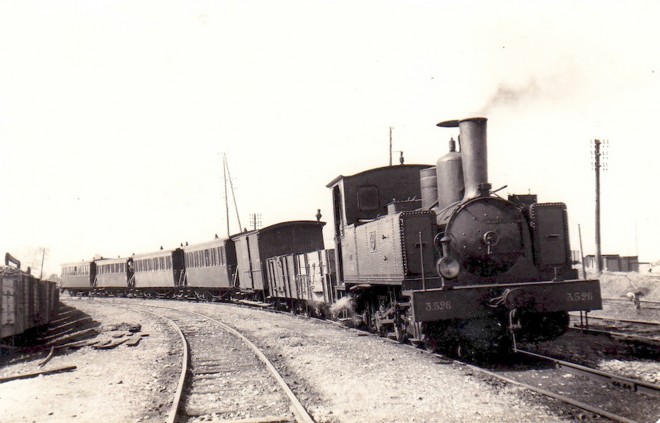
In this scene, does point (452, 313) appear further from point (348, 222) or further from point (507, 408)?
point (348, 222)

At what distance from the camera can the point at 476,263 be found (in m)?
7.49

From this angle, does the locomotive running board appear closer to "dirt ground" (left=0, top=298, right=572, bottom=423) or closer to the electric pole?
"dirt ground" (left=0, top=298, right=572, bottom=423)

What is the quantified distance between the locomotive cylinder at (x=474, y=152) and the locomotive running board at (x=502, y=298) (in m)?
1.25

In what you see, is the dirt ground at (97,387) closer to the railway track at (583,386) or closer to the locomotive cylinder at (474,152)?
the railway track at (583,386)

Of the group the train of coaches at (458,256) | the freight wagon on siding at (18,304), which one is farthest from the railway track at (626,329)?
the freight wagon on siding at (18,304)

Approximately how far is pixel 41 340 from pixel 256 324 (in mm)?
4591

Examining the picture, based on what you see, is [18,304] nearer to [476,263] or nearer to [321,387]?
[321,387]

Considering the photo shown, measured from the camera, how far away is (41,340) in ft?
40.5

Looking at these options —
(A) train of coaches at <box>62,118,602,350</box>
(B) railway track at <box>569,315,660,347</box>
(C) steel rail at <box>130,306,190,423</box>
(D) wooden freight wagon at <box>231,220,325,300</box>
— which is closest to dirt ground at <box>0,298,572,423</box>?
(C) steel rail at <box>130,306,190,423</box>

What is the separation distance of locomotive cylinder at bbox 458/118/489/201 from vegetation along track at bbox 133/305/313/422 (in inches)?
135

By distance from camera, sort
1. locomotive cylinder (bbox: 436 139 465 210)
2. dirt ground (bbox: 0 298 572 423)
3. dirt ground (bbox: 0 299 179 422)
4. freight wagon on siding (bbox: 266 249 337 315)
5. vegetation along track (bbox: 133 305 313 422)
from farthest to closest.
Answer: freight wagon on siding (bbox: 266 249 337 315)
locomotive cylinder (bbox: 436 139 465 210)
dirt ground (bbox: 0 299 179 422)
vegetation along track (bbox: 133 305 313 422)
dirt ground (bbox: 0 298 572 423)

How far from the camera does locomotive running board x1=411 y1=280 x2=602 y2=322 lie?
688 centimetres

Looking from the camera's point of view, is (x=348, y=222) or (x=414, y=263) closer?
(x=414, y=263)

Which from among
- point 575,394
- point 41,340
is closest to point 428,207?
point 575,394
